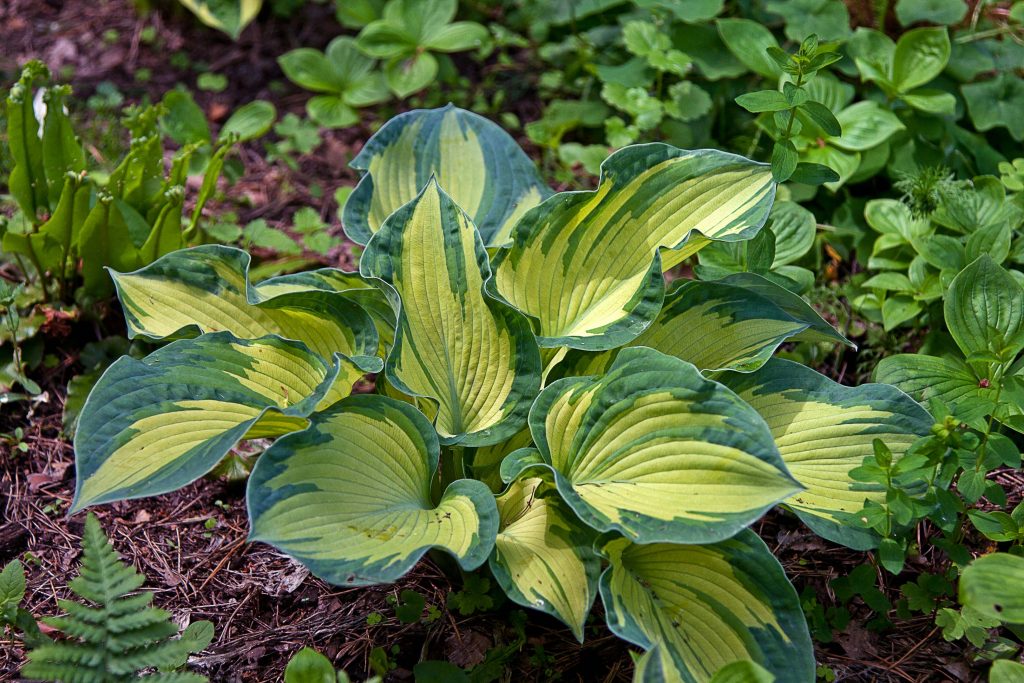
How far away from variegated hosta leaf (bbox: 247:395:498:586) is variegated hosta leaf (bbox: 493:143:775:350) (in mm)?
433

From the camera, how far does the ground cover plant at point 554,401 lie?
1.62 m

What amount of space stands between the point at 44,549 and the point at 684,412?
65.4 inches

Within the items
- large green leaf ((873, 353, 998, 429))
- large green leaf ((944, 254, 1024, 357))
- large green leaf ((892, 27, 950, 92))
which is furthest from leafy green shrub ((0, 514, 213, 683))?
large green leaf ((892, 27, 950, 92))

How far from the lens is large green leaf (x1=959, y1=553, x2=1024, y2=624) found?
5.15ft

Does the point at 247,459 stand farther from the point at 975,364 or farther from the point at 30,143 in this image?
the point at 975,364

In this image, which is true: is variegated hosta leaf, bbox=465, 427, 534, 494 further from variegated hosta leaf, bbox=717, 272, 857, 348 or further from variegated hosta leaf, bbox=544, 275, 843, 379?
variegated hosta leaf, bbox=717, 272, 857, 348

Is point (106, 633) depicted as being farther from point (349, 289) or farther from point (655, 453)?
point (655, 453)

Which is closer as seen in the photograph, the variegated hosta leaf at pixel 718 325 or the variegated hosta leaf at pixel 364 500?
the variegated hosta leaf at pixel 364 500

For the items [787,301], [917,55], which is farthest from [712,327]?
[917,55]

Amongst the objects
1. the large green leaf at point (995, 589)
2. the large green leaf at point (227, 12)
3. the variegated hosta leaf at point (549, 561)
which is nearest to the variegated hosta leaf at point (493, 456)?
the variegated hosta leaf at point (549, 561)

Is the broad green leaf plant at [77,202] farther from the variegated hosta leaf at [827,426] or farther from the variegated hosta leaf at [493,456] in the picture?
the variegated hosta leaf at [827,426]

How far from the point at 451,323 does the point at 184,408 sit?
0.61 metres

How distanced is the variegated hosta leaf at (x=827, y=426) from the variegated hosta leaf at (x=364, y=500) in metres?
0.68

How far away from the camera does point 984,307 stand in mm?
2100
